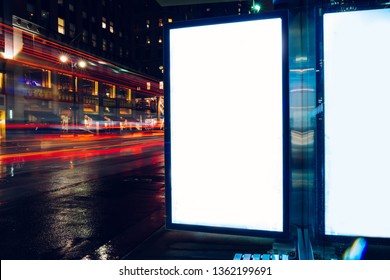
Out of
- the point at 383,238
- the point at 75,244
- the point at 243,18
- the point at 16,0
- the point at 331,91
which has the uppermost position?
the point at 16,0

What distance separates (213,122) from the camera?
4.23 metres

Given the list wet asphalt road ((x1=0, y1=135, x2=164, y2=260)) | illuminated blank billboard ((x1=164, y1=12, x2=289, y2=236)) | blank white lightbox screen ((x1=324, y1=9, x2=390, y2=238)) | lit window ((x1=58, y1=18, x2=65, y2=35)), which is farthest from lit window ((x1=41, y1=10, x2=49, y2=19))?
blank white lightbox screen ((x1=324, y1=9, x2=390, y2=238))

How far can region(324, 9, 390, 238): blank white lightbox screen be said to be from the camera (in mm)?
3590

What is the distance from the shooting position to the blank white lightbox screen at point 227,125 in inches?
156

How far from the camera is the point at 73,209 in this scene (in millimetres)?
7539

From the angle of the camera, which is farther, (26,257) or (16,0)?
(16,0)

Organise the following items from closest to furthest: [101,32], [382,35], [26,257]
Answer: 1. [382,35]
2. [26,257]
3. [101,32]

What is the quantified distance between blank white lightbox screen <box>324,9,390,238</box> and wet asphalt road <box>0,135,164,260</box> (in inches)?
111

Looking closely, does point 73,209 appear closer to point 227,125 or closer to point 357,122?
point 227,125

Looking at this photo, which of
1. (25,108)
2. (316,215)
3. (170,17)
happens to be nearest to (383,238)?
(316,215)

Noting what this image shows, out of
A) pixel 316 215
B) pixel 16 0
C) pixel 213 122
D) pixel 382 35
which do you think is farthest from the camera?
pixel 16 0

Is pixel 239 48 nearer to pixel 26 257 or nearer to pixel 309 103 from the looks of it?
pixel 309 103
